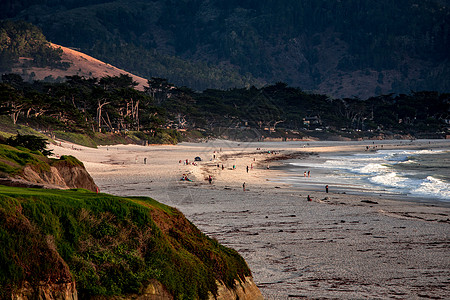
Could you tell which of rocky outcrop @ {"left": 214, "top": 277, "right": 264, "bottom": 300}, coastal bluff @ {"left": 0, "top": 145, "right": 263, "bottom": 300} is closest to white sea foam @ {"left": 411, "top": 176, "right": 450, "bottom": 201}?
rocky outcrop @ {"left": 214, "top": 277, "right": 264, "bottom": 300}

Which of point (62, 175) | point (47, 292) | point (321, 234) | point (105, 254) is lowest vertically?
point (321, 234)

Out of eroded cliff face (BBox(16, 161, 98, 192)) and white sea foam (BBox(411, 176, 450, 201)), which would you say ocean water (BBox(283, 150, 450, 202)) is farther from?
eroded cliff face (BBox(16, 161, 98, 192))

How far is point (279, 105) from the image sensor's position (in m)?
175

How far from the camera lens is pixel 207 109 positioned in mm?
146750

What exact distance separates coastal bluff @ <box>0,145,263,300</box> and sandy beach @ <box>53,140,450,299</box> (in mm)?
3146

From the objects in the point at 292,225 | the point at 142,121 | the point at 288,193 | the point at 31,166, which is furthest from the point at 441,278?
the point at 142,121

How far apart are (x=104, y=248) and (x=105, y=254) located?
0.16m

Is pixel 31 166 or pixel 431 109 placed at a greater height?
pixel 431 109

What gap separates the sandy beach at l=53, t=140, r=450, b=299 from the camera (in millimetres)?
12883

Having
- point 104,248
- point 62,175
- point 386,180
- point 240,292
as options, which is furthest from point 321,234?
point 386,180

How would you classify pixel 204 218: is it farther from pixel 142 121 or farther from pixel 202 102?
pixel 202 102

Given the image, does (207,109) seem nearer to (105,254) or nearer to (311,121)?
(311,121)

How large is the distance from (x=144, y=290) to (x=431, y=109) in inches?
7602

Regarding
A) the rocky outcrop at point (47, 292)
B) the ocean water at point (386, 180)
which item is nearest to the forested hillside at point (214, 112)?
the ocean water at point (386, 180)
